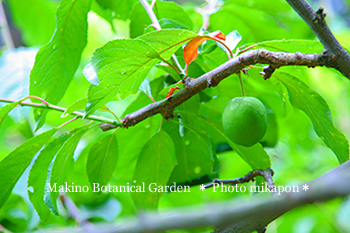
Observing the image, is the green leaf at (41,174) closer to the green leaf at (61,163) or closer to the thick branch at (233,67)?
the green leaf at (61,163)

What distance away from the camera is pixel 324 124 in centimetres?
66

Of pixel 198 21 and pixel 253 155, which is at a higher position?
pixel 198 21

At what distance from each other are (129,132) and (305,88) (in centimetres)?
51

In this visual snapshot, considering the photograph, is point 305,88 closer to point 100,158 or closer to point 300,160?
point 100,158

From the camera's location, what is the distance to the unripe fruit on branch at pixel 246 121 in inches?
23.6

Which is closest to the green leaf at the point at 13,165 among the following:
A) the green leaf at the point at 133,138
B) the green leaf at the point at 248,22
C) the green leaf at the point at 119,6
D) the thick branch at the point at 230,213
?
the green leaf at the point at 133,138

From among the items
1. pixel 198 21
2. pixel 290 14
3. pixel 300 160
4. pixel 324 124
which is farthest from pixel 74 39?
pixel 300 160

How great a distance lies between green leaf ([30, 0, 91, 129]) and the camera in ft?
2.68

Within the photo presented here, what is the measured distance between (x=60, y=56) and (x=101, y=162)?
32cm

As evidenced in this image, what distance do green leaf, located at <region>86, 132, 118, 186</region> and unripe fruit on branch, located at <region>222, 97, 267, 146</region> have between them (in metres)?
0.32

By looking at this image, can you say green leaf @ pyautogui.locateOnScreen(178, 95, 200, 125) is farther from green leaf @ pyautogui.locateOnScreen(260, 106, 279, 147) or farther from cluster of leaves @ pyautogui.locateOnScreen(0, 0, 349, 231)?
green leaf @ pyautogui.locateOnScreen(260, 106, 279, 147)

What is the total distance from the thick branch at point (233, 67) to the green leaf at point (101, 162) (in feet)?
0.43

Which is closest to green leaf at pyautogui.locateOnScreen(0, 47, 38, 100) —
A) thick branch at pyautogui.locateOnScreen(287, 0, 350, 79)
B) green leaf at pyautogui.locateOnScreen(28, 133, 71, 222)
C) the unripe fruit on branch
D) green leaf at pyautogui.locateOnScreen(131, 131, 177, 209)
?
green leaf at pyautogui.locateOnScreen(28, 133, 71, 222)

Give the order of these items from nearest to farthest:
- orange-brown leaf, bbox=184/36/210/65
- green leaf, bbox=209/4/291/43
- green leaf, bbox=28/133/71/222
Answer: orange-brown leaf, bbox=184/36/210/65, green leaf, bbox=28/133/71/222, green leaf, bbox=209/4/291/43
